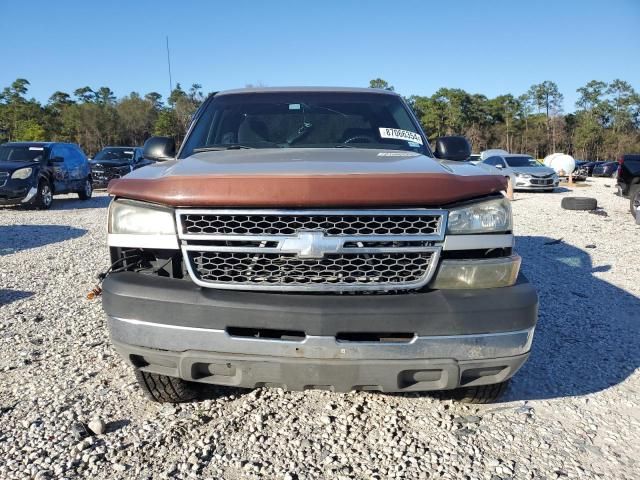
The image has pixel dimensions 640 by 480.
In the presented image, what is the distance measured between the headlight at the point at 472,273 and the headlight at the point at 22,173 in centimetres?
1266

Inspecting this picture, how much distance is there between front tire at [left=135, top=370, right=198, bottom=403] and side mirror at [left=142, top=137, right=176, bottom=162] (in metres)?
1.52

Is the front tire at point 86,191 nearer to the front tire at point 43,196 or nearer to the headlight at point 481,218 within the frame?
the front tire at point 43,196

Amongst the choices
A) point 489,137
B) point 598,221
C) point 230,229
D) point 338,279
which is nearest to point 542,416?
point 338,279

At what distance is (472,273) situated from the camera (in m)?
2.15

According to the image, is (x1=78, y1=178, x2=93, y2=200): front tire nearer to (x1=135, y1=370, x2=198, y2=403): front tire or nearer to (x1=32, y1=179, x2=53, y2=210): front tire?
(x1=32, y1=179, x2=53, y2=210): front tire

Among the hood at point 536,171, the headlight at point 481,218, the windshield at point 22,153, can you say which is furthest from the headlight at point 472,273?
the hood at point 536,171

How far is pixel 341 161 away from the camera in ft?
8.04

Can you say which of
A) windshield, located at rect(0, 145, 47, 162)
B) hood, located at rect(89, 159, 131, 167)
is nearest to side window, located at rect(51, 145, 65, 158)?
windshield, located at rect(0, 145, 47, 162)

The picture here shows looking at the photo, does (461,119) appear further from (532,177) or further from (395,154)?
(395,154)

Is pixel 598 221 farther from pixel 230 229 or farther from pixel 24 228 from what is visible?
pixel 24 228

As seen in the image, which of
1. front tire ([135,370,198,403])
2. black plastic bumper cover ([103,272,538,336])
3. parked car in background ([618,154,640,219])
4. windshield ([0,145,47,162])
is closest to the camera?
black plastic bumper cover ([103,272,538,336])

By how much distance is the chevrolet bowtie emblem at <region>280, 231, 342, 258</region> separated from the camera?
206 centimetres

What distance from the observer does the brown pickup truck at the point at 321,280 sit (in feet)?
6.70

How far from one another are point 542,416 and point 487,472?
2.20 feet
